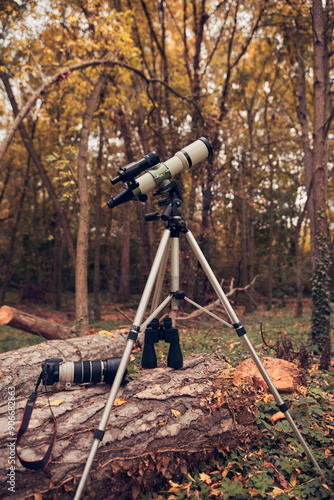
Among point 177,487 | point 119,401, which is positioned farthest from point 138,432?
point 177,487

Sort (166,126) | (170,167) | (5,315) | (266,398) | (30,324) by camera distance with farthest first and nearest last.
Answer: (166,126) → (30,324) → (5,315) → (266,398) → (170,167)

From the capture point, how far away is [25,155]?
14562mm

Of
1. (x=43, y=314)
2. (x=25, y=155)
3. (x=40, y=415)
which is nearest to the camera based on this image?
(x=40, y=415)

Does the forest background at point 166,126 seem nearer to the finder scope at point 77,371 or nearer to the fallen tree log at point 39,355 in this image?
the fallen tree log at point 39,355

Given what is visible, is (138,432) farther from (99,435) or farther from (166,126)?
(166,126)

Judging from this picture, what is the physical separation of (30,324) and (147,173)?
3.89 m

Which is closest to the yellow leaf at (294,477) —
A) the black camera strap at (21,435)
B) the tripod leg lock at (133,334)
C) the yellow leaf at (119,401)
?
the yellow leaf at (119,401)

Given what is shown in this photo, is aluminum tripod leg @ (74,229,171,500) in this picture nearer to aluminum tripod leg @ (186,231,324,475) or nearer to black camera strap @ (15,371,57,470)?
black camera strap @ (15,371,57,470)

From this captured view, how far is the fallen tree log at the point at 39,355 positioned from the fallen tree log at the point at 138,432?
559 mm

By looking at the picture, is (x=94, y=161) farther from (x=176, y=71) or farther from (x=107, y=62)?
(x=107, y=62)

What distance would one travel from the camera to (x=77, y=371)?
2561 millimetres

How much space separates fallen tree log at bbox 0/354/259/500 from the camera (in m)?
2.16

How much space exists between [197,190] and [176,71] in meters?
5.12

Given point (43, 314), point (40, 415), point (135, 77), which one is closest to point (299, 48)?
point (135, 77)
